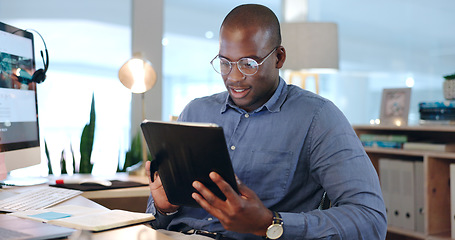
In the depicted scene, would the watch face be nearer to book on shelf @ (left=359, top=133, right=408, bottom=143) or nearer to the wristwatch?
the wristwatch

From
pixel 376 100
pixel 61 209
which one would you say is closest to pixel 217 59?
pixel 61 209

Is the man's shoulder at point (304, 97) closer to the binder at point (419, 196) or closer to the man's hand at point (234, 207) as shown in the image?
the man's hand at point (234, 207)

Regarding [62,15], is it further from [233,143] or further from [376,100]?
[376,100]

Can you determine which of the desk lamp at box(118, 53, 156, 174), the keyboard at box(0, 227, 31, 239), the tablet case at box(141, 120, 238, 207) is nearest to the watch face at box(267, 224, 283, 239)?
the tablet case at box(141, 120, 238, 207)

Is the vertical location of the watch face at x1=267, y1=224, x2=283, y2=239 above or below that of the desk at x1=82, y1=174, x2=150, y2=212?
above

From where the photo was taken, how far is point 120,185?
6.44ft

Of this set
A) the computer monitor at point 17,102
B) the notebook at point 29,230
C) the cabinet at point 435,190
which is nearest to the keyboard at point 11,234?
the notebook at point 29,230

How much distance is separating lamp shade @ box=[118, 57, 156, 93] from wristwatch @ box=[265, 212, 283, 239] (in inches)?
A: 54.7

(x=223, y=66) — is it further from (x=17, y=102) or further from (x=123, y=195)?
(x=17, y=102)

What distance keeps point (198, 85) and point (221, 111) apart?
2.22 meters

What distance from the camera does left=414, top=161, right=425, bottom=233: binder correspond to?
278 cm

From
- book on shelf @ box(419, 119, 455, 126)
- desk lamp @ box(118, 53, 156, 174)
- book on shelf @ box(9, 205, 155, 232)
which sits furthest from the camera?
book on shelf @ box(419, 119, 455, 126)

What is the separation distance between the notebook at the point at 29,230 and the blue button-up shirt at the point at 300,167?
0.42 metres

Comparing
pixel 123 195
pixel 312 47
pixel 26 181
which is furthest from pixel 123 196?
pixel 312 47
